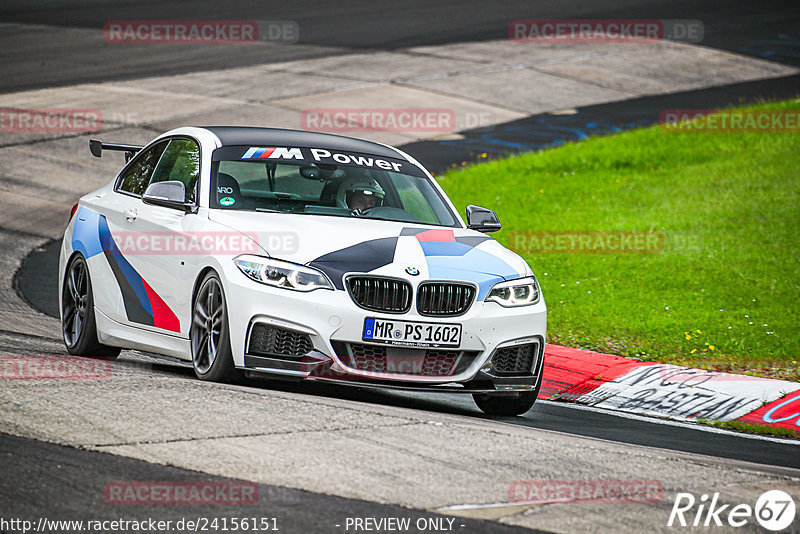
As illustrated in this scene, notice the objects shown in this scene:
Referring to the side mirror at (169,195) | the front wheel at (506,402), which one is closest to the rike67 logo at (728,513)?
the front wheel at (506,402)

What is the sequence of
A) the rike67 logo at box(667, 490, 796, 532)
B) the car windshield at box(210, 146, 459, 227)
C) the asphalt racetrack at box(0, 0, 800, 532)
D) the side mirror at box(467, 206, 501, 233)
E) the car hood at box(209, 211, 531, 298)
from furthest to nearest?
the side mirror at box(467, 206, 501, 233)
the car windshield at box(210, 146, 459, 227)
the car hood at box(209, 211, 531, 298)
the rike67 logo at box(667, 490, 796, 532)
the asphalt racetrack at box(0, 0, 800, 532)

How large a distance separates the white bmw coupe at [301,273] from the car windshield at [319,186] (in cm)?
1

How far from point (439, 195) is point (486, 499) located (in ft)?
13.1

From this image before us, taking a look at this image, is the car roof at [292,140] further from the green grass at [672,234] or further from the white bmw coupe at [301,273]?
the green grass at [672,234]

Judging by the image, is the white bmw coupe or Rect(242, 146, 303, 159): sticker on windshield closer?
the white bmw coupe

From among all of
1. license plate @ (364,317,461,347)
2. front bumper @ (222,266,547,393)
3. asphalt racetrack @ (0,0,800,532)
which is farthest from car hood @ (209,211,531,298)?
asphalt racetrack @ (0,0,800,532)

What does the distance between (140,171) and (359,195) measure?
71.5 inches

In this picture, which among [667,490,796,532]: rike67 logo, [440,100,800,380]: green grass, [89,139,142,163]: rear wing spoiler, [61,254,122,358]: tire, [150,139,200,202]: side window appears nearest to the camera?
[667,490,796,532]: rike67 logo

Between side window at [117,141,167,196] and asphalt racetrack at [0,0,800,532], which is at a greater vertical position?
side window at [117,141,167,196]

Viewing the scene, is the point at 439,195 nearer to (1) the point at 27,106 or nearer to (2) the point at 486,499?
(2) the point at 486,499

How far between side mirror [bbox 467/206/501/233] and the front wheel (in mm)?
1211

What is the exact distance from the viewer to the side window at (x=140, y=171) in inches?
348

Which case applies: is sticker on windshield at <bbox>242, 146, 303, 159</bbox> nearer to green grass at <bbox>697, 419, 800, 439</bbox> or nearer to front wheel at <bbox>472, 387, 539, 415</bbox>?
front wheel at <bbox>472, 387, 539, 415</bbox>

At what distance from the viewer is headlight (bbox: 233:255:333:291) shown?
7.03 meters
